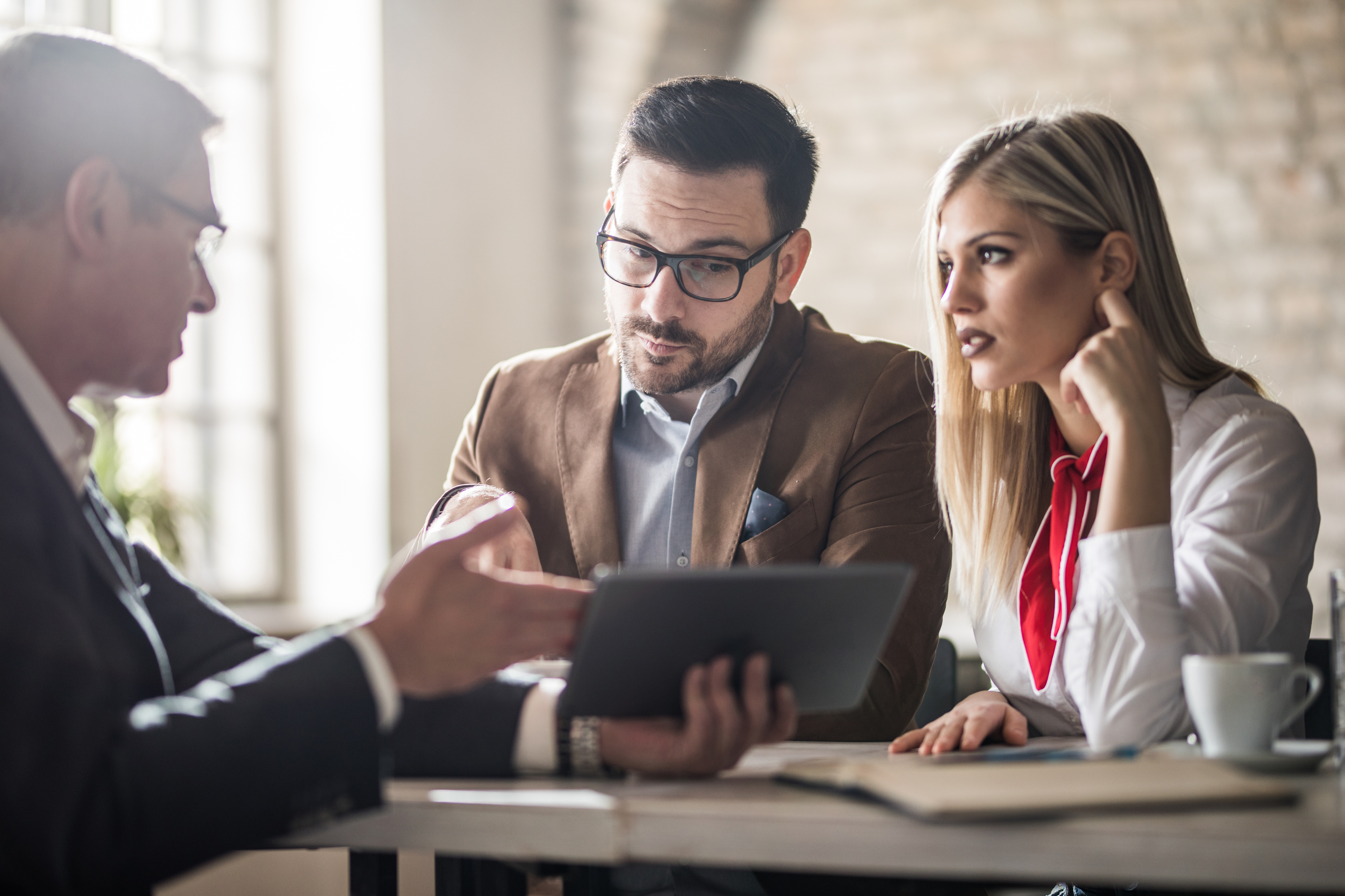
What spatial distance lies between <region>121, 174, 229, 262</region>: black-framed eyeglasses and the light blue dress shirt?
862mm

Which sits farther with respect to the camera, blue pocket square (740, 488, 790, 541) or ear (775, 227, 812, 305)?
ear (775, 227, 812, 305)

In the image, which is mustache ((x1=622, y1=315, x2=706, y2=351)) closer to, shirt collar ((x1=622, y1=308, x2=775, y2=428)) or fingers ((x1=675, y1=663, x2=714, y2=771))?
shirt collar ((x1=622, y1=308, x2=775, y2=428))

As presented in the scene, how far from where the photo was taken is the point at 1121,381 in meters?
1.37

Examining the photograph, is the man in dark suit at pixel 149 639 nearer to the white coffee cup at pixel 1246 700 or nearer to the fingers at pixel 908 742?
the fingers at pixel 908 742

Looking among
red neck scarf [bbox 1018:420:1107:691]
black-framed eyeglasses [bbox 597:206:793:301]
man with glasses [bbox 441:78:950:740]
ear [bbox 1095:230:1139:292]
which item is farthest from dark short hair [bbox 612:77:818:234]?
red neck scarf [bbox 1018:420:1107:691]

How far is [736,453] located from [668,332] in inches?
8.9

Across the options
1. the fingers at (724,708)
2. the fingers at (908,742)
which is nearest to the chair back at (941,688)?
the fingers at (908,742)

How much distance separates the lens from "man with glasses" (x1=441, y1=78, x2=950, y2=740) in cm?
188

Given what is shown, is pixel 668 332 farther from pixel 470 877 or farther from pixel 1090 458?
pixel 470 877

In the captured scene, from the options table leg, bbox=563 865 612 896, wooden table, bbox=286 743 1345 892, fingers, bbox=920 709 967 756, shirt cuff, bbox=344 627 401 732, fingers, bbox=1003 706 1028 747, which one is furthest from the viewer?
fingers, bbox=1003 706 1028 747

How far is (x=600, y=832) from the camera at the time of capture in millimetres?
901

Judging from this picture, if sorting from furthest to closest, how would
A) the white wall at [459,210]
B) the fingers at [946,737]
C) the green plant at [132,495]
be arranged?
the white wall at [459,210], the green plant at [132,495], the fingers at [946,737]

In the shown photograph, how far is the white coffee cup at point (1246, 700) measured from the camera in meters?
1.04

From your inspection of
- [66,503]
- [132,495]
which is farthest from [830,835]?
[132,495]
